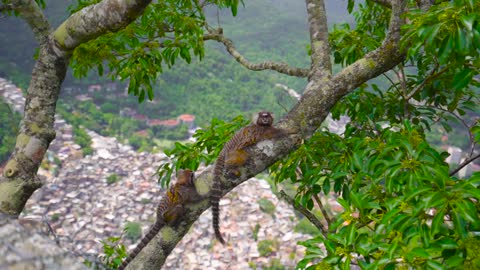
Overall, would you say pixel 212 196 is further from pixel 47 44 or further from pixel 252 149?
pixel 47 44

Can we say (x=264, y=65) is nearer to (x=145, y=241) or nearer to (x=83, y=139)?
(x=145, y=241)

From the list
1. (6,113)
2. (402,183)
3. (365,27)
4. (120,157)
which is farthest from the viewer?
(120,157)

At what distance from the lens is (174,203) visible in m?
1.52

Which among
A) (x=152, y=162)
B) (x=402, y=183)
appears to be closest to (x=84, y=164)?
(x=152, y=162)

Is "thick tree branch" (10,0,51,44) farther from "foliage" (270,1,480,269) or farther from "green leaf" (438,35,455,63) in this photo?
"green leaf" (438,35,455,63)

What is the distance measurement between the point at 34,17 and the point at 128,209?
9.92 meters

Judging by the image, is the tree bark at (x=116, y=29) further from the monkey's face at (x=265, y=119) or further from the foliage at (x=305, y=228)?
the foliage at (x=305, y=228)

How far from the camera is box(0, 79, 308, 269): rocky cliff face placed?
32.2 feet

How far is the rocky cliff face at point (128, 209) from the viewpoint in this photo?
386 inches

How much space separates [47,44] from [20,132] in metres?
0.41

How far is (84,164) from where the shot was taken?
1255cm

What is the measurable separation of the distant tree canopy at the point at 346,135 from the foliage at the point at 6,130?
35.7 feet

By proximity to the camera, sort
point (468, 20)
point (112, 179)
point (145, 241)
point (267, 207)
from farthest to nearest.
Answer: point (112, 179) < point (267, 207) < point (145, 241) < point (468, 20)

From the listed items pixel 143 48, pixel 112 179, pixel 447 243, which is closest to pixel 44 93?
pixel 143 48
